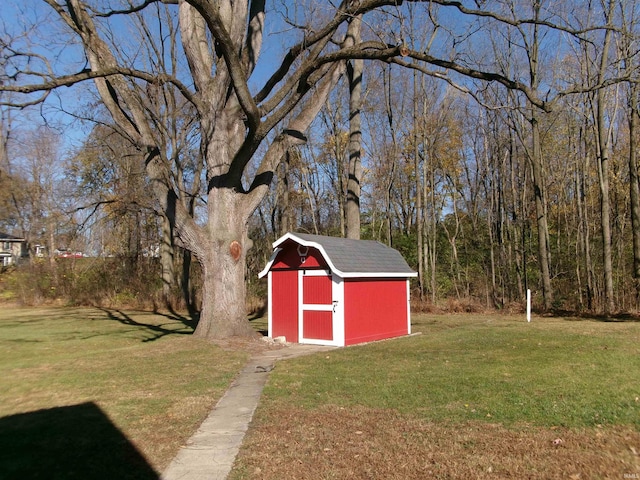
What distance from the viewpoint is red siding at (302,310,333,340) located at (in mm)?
12874

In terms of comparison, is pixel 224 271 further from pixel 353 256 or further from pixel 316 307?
pixel 353 256

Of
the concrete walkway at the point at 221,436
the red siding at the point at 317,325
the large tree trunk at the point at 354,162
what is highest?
the large tree trunk at the point at 354,162

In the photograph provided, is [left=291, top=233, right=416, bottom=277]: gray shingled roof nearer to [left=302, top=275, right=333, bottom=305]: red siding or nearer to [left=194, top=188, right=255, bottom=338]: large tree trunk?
[left=302, top=275, right=333, bottom=305]: red siding

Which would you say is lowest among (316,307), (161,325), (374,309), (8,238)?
(161,325)

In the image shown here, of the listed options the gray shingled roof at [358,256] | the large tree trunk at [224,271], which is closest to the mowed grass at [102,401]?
the large tree trunk at [224,271]

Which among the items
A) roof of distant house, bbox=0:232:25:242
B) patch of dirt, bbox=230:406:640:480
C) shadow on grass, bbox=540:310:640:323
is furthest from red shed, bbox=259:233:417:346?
roof of distant house, bbox=0:232:25:242

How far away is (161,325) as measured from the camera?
19078 mm

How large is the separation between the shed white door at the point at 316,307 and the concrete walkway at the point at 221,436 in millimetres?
3965

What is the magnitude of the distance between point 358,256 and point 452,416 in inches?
322

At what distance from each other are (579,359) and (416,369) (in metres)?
3.18

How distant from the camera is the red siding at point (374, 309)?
42.4 feet

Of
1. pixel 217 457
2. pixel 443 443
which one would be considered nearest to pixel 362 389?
pixel 443 443

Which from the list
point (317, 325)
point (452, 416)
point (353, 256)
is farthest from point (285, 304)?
point (452, 416)

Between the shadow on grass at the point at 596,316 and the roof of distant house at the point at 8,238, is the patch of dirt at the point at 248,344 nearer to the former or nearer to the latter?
the shadow on grass at the point at 596,316
